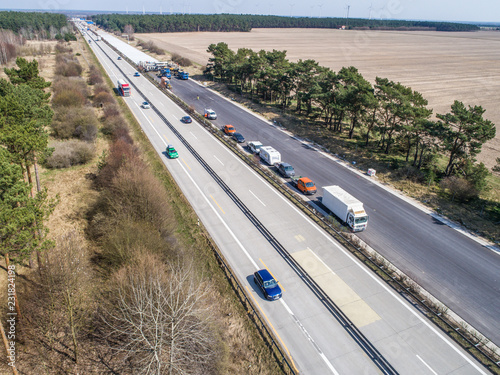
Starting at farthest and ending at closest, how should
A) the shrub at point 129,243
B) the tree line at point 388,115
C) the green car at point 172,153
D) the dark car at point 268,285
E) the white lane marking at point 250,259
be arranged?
the green car at point 172,153 < the tree line at point 388,115 < the dark car at point 268,285 < the shrub at point 129,243 < the white lane marking at point 250,259

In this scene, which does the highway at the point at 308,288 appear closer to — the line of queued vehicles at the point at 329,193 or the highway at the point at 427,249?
the line of queued vehicles at the point at 329,193

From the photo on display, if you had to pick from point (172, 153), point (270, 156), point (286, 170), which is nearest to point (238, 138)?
point (270, 156)

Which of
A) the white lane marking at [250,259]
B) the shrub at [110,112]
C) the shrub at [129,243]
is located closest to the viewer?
the white lane marking at [250,259]

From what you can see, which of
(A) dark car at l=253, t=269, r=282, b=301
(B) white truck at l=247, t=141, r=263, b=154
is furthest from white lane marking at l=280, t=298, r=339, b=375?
(B) white truck at l=247, t=141, r=263, b=154

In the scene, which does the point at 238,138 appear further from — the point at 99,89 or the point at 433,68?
the point at 433,68

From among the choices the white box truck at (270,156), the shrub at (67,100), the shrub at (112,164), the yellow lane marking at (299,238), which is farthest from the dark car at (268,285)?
the shrub at (67,100)
